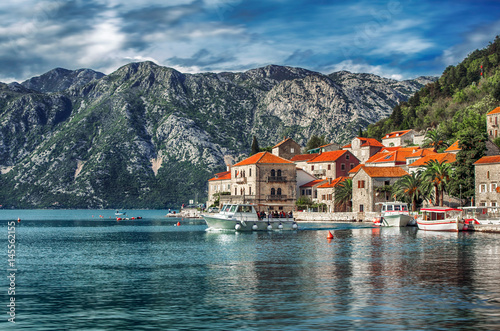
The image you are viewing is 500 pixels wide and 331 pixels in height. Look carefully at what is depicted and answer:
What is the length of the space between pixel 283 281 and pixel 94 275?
36.2ft

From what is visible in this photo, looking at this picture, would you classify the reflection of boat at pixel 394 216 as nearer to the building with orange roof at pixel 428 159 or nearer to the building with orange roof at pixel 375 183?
the building with orange roof at pixel 375 183

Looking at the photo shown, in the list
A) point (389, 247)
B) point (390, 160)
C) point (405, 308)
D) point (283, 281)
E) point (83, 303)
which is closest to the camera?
point (405, 308)

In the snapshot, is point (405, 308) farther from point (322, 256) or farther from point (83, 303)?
point (322, 256)

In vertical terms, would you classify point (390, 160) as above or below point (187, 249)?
above

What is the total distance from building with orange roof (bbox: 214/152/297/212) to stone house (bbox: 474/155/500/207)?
42.5 meters

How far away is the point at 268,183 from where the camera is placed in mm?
109062

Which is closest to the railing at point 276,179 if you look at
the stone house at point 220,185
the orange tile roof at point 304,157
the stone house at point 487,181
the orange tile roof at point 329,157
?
the orange tile roof at point 329,157

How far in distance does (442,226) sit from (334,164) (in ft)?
179

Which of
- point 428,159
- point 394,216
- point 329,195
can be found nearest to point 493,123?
point 428,159

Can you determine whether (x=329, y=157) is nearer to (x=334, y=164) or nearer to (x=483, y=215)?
(x=334, y=164)

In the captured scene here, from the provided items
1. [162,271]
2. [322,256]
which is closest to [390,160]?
[322,256]

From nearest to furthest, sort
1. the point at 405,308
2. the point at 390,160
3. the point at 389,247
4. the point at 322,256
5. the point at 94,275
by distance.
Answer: the point at 405,308
the point at 94,275
the point at 322,256
the point at 389,247
the point at 390,160

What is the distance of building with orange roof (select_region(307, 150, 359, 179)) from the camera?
122 m

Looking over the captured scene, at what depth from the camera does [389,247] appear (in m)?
46.4
